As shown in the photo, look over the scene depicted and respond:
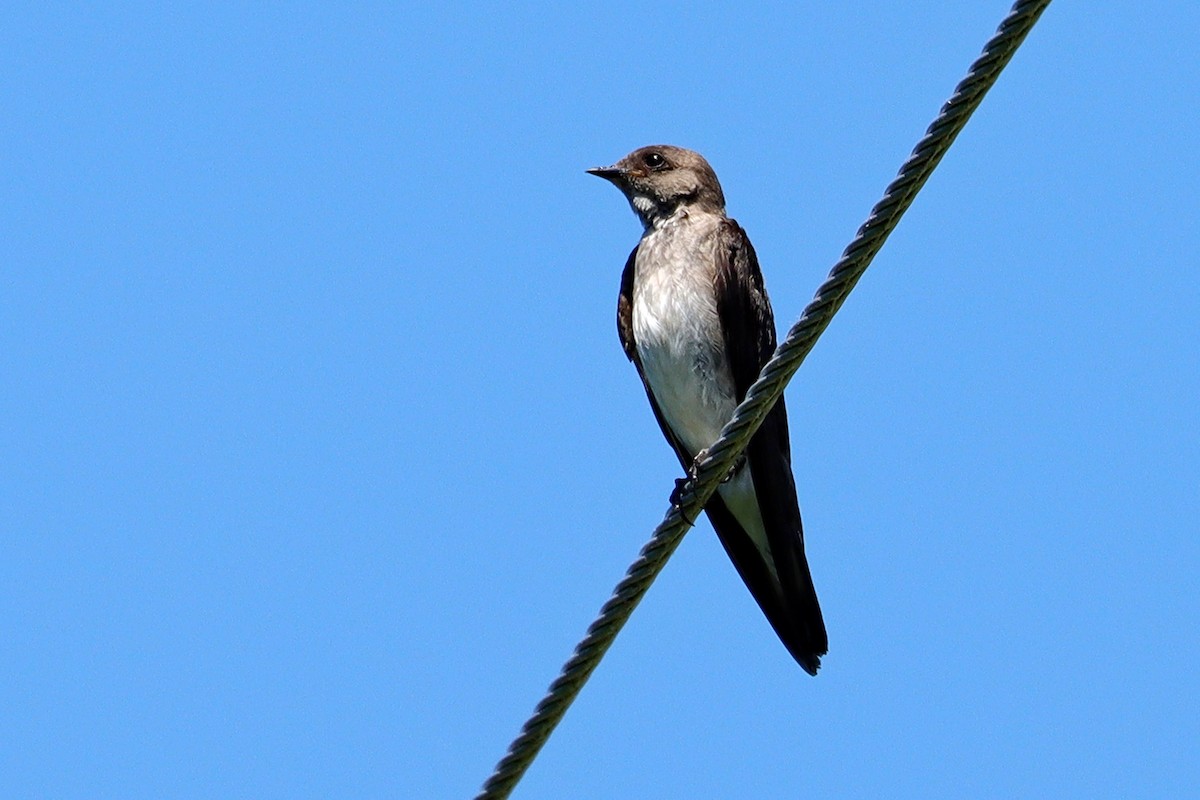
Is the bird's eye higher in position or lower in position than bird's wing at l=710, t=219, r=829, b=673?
higher

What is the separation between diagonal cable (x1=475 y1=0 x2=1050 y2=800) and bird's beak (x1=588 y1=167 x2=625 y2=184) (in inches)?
170

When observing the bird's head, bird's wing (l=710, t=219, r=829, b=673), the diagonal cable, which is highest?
the bird's head

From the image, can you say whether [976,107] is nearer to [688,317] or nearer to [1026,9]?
[1026,9]

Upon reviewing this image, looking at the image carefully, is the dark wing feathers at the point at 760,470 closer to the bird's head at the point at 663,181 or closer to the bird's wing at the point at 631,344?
the bird's wing at the point at 631,344

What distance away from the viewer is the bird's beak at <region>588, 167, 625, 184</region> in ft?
31.1

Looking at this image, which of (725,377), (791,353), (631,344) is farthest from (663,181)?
(791,353)

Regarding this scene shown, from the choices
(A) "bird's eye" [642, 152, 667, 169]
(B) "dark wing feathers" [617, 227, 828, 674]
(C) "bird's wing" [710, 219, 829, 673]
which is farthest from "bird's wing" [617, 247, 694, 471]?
(A) "bird's eye" [642, 152, 667, 169]

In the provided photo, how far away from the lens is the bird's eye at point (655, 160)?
948 cm

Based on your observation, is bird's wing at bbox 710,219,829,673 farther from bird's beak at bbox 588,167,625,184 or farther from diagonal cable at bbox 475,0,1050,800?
diagonal cable at bbox 475,0,1050,800

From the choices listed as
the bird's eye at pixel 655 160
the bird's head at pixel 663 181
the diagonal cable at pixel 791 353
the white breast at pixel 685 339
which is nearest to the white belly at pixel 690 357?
the white breast at pixel 685 339

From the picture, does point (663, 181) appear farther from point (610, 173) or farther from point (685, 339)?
point (685, 339)

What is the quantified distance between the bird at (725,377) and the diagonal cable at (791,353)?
2471 mm

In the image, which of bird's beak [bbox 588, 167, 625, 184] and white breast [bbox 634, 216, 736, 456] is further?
bird's beak [bbox 588, 167, 625, 184]

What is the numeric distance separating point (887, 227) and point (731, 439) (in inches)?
36.2
